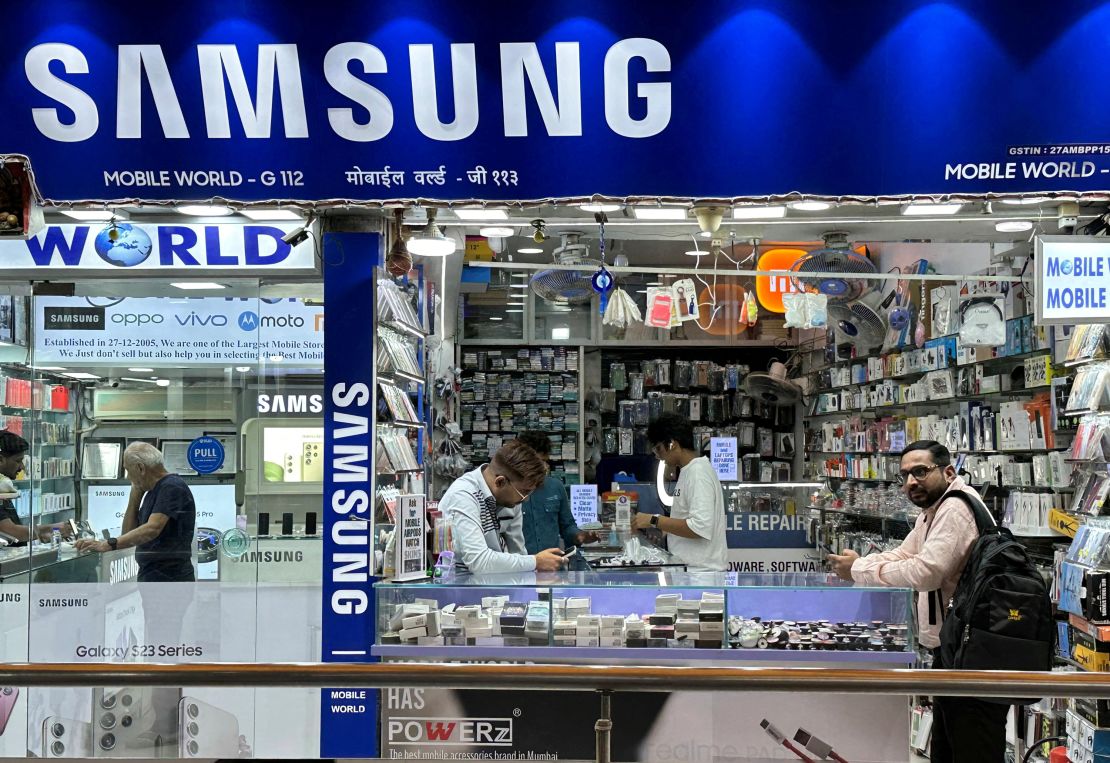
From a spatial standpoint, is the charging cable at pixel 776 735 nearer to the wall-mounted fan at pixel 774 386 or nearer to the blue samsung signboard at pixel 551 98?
the blue samsung signboard at pixel 551 98

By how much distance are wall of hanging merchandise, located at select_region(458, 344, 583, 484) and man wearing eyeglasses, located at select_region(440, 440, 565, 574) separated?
271 inches

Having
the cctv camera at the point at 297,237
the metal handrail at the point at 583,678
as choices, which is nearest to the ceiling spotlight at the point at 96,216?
the cctv camera at the point at 297,237

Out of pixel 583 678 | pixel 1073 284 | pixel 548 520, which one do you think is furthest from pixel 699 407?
pixel 583 678

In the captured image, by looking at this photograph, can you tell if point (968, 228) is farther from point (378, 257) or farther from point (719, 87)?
point (378, 257)

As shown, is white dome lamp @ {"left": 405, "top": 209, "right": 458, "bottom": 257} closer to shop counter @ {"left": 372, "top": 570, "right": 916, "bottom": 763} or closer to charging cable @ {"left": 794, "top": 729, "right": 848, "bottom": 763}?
shop counter @ {"left": 372, "top": 570, "right": 916, "bottom": 763}

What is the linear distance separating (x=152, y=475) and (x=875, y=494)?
5976 millimetres

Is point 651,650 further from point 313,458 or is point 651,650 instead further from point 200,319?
point 200,319

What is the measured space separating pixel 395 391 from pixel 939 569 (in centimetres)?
277

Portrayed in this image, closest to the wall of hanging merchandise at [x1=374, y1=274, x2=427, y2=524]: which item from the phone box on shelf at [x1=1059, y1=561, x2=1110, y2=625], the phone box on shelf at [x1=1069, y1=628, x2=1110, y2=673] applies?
the phone box on shelf at [x1=1059, y1=561, x2=1110, y2=625]

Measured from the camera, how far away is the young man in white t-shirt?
5.80 metres

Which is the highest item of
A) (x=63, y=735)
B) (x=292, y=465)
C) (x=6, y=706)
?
(x=292, y=465)

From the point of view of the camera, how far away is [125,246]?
16.8 feet

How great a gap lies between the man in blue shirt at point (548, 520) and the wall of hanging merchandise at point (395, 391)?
2.33 ft

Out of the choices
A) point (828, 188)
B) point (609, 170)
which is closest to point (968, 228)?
point (828, 188)
